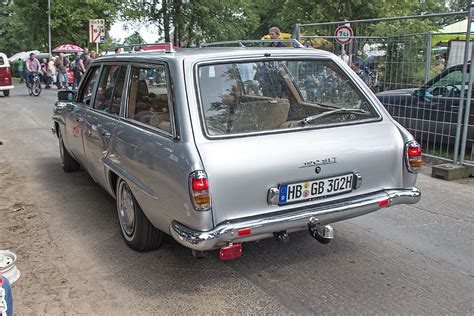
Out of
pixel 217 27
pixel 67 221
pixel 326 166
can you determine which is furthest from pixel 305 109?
pixel 217 27

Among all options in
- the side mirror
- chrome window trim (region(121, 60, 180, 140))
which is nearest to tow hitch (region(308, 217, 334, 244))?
chrome window trim (region(121, 60, 180, 140))

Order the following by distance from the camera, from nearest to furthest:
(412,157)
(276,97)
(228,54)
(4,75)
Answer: (228,54) < (412,157) < (276,97) < (4,75)

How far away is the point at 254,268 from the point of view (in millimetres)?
3893

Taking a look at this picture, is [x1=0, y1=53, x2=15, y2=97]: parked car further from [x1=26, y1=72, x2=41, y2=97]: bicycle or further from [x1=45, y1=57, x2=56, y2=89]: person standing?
[x1=45, y1=57, x2=56, y2=89]: person standing

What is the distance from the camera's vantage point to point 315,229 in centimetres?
353

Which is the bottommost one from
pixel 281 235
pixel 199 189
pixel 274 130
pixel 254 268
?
pixel 254 268

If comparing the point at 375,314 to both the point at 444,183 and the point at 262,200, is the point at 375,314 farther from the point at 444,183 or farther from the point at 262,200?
the point at 444,183

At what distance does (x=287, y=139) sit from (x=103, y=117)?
6.72 feet

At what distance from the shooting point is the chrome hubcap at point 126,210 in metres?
4.20

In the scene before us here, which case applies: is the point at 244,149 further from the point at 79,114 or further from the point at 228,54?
the point at 79,114

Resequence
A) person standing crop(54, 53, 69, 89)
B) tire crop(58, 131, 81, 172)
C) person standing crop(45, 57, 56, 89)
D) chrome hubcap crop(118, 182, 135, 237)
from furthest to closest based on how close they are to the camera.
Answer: person standing crop(45, 57, 56, 89) → person standing crop(54, 53, 69, 89) → tire crop(58, 131, 81, 172) → chrome hubcap crop(118, 182, 135, 237)

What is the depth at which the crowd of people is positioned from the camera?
773 inches

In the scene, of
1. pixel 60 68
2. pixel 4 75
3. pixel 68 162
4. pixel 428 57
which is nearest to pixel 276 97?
pixel 68 162

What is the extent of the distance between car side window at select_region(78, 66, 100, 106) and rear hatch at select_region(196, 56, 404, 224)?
215 centimetres
